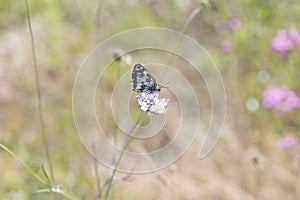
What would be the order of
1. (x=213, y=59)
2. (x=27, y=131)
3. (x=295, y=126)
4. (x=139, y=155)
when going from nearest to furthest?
(x=139, y=155) < (x=27, y=131) < (x=295, y=126) < (x=213, y=59)

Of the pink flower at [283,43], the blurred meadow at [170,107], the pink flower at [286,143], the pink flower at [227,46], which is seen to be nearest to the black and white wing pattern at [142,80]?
the blurred meadow at [170,107]

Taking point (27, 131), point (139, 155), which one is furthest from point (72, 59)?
→ point (139, 155)

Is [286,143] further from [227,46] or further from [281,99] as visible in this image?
[227,46]

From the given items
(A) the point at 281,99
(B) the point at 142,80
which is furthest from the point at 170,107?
(B) the point at 142,80

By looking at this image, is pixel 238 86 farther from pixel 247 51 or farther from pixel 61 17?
pixel 61 17

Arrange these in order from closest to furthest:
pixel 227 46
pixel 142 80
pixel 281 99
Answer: pixel 142 80, pixel 281 99, pixel 227 46

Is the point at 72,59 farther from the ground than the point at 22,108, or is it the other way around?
the point at 72,59

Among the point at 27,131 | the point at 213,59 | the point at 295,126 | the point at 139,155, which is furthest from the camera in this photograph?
the point at 213,59

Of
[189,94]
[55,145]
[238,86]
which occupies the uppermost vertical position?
[238,86]
